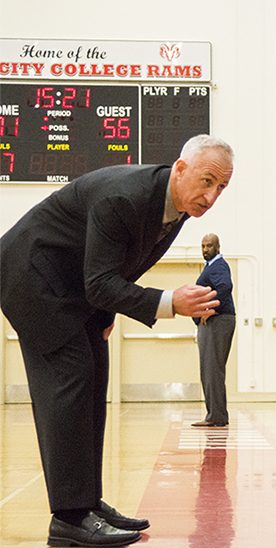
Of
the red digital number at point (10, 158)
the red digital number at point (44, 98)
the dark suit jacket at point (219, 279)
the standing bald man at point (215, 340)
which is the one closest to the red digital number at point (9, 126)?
the red digital number at point (10, 158)

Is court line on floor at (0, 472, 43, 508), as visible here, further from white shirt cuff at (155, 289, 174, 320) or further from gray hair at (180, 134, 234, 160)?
gray hair at (180, 134, 234, 160)

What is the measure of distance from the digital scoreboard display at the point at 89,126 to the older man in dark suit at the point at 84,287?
382 inches

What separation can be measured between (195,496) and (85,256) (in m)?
1.72

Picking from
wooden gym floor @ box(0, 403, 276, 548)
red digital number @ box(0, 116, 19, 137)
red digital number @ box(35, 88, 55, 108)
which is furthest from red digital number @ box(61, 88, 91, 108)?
wooden gym floor @ box(0, 403, 276, 548)

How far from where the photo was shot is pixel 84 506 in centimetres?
316

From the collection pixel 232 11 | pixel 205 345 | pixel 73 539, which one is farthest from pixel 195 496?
pixel 232 11

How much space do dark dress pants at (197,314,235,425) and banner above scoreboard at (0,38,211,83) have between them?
578 centimetres

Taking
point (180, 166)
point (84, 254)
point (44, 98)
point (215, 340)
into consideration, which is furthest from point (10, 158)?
point (180, 166)

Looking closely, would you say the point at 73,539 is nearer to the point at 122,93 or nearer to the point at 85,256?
the point at 85,256

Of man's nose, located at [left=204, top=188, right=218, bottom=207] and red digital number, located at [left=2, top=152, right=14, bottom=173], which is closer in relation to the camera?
man's nose, located at [left=204, top=188, right=218, bottom=207]

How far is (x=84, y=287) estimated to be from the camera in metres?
3.28

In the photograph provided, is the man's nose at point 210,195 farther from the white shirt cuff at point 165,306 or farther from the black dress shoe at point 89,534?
the black dress shoe at point 89,534

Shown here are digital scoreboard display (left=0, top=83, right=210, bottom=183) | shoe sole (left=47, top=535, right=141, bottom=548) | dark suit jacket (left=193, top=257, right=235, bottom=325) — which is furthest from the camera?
digital scoreboard display (left=0, top=83, right=210, bottom=183)

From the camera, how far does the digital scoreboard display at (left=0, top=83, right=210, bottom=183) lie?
12.9 metres
